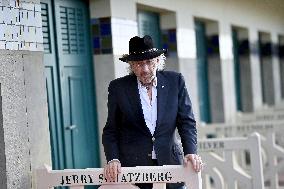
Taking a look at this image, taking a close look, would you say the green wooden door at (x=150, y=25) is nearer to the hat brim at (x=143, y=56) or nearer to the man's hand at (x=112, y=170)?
the hat brim at (x=143, y=56)

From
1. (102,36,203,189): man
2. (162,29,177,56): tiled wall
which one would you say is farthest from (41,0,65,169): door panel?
(162,29,177,56): tiled wall

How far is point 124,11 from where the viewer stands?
652cm

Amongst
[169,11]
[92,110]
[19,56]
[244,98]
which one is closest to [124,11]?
[92,110]

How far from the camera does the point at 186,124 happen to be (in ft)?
13.6

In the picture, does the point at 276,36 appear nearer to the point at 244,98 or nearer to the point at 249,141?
the point at 244,98

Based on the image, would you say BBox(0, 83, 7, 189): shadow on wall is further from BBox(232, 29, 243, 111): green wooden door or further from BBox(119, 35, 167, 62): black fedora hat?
BBox(232, 29, 243, 111): green wooden door

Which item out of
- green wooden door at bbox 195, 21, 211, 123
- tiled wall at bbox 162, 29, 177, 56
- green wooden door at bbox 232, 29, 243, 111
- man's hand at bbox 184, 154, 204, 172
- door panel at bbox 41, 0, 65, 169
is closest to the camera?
man's hand at bbox 184, 154, 204, 172

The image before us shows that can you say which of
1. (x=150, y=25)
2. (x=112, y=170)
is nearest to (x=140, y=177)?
(x=112, y=170)

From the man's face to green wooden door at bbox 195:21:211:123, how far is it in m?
→ 5.60

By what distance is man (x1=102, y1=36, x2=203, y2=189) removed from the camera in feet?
13.6

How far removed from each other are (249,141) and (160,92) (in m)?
1.76

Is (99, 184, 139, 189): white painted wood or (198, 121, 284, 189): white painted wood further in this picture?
(198, 121, 284, 189): white painted wood

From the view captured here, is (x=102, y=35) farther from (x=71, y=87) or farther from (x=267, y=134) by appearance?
(x=267, y=134)

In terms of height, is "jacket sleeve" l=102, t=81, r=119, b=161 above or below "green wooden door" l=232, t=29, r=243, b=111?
below
